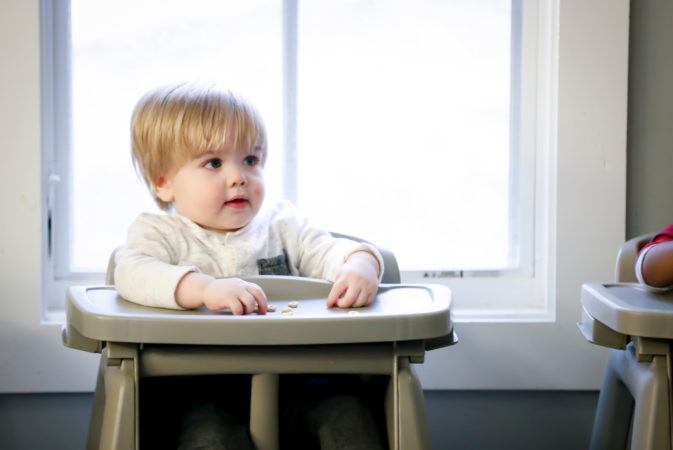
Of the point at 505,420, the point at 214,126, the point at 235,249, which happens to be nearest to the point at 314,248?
the point at 235,249

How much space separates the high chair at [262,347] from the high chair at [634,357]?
0.63ft

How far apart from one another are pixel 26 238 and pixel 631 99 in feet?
3.31

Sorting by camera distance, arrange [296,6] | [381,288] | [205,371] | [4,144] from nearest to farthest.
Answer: [205,371] < [381,288] < [4,144] < [296,6]

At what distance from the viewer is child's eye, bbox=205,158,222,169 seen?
117cm

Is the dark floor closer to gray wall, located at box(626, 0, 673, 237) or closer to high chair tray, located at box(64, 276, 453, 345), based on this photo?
gray wall, located at box(626, 0, 673, 237)

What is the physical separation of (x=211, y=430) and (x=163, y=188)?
1.21 ft

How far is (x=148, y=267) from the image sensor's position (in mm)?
1056

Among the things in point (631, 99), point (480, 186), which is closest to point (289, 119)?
point (480, 186)

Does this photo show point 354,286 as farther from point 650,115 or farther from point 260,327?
point 650,115

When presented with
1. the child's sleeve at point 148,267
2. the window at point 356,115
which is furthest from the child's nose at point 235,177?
the window at point 356,115

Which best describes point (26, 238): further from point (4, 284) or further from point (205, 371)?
point (205, 371)

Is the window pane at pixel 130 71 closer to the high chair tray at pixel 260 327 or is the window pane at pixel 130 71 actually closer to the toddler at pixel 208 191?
the toddler at pixel 208 191

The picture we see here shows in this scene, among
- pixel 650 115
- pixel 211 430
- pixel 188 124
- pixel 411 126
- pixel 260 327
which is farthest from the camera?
pixel 411 126

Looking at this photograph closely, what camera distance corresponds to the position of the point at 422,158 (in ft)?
5.06
